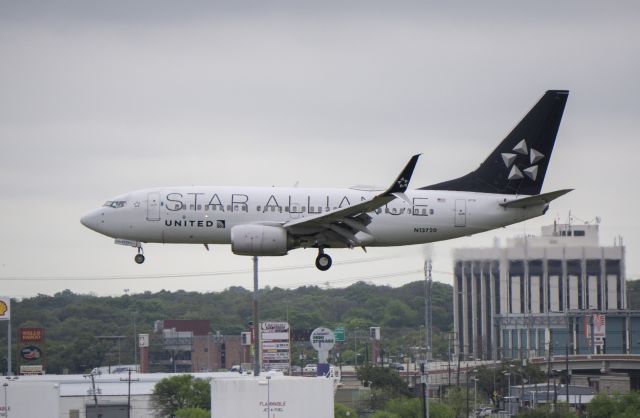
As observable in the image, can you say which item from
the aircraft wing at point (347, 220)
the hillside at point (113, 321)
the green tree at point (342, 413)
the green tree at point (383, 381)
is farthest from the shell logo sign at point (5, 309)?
the hillside at point (113, 321)

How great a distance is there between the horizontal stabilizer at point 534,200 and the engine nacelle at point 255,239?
12.1 meters

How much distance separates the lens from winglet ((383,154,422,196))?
61.0 meters

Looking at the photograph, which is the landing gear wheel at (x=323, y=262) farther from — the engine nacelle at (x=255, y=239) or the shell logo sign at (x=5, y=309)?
the shell logo sign at (x=5, y=309)

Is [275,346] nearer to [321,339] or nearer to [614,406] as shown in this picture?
[321,339]

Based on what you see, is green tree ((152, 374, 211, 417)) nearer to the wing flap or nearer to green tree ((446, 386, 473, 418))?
green tree ((446, 386, 473, 418))

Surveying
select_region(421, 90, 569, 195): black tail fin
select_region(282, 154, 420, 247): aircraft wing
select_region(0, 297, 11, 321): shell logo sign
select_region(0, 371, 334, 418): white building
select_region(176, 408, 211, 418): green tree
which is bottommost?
select_region(176, 408, 211, 418): green tree

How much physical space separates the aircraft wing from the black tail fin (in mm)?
5563

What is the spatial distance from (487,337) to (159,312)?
184 feet

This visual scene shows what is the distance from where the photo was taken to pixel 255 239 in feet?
212

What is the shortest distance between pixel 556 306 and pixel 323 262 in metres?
99.0

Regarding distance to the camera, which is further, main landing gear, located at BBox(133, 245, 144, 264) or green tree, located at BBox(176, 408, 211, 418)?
green tree, located at BBox(176, 408, 211, 418)

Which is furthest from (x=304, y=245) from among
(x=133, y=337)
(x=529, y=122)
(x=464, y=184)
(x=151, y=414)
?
(x=133, y=337)

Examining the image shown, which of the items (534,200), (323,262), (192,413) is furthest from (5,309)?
(534,200)

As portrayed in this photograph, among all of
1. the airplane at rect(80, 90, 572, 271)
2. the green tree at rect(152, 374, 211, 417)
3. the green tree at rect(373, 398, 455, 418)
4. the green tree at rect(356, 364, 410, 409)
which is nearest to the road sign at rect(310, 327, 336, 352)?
the green tree at rect(356, 364, 410, 409)
